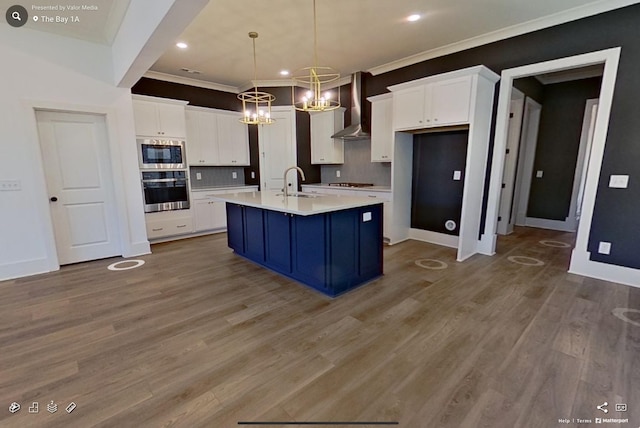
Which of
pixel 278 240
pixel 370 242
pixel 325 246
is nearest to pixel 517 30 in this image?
pixel 370 242

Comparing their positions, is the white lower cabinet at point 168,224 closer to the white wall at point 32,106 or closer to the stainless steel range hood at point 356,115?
the white wall at point 32,106

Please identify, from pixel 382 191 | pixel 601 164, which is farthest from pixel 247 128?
pixel 601 164

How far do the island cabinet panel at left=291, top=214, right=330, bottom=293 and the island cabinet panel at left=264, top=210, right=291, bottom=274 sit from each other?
99 millimetres

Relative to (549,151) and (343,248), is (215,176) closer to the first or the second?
(343,248)

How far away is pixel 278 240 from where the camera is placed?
130 inches

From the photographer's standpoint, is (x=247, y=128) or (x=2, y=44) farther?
(x=247, y=128)

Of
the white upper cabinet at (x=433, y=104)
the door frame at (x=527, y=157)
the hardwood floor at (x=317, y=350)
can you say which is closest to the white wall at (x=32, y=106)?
the hardwood floor at (x=317, y=350)

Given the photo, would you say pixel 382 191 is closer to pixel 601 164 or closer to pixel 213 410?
pixel 601 164

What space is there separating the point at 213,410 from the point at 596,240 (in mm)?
4086

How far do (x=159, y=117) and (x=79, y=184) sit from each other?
1.57 metres

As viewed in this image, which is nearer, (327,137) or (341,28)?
(341,28)

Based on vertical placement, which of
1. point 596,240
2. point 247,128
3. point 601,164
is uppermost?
point 247,128

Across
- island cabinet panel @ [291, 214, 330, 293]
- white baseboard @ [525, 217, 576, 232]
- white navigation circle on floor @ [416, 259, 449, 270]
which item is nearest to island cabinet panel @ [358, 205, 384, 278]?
island cabinet panel @ [291, 214, 330, 293]

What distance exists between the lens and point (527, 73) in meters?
3.52
